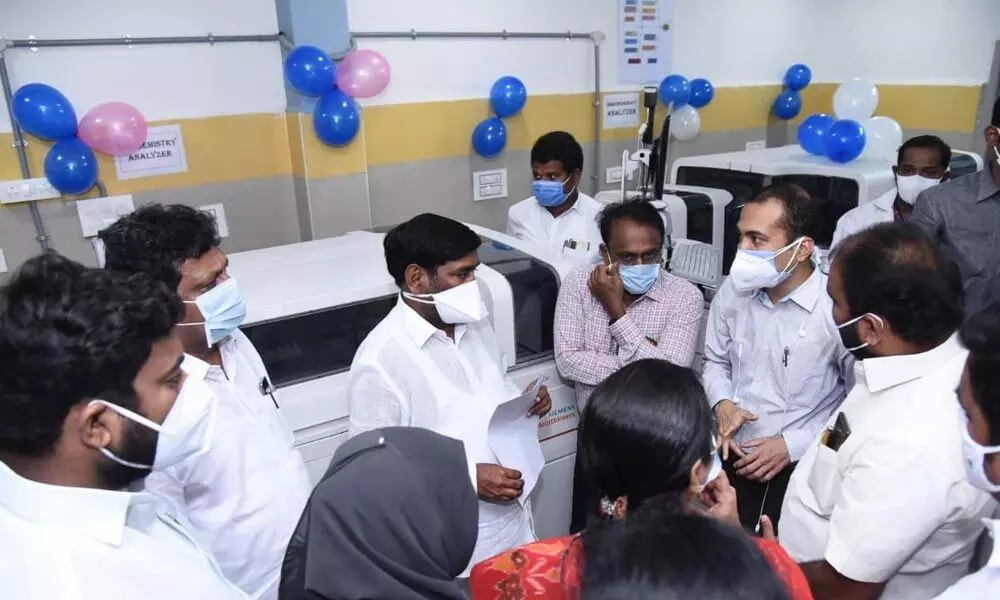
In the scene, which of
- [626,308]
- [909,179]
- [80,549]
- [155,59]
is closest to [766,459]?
[626,308]

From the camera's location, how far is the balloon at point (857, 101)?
12.9 feet

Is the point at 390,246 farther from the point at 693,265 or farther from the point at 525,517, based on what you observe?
the point at 693,265

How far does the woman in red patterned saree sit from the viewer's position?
945 millimetres

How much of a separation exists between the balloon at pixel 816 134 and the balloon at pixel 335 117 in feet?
7.76

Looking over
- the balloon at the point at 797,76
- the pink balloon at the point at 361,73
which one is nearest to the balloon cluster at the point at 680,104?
the balloon at the point at 797,76

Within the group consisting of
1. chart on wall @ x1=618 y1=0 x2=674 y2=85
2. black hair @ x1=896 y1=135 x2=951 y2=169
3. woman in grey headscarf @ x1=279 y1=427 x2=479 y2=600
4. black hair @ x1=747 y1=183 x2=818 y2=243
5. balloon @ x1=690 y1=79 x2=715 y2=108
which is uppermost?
chart on wall @ x1=618 y1=0 x2=674 y2=85

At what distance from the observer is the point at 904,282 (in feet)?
3.67

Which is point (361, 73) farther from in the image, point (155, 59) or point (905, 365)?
point (905, 365)

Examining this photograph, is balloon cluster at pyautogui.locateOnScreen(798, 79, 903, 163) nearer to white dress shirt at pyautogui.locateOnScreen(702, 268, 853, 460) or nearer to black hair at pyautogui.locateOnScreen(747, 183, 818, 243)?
black hair at pyautogui.locateOnScreen(747, 183, 818, 243)

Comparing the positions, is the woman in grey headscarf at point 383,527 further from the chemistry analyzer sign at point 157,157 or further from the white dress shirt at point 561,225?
the chemistry analyzer sign at point 157,157

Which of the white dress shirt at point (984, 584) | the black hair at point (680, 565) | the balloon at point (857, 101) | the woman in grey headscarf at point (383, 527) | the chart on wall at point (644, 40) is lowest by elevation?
the white dress shirt at point (984, 584)

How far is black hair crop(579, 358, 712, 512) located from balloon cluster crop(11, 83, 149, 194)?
2.63m

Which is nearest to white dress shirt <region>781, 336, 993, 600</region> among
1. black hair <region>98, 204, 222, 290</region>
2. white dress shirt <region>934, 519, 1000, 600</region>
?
white dress shirt <region>934, 519, 1000, 600</region>

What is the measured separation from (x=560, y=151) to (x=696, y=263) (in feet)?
2.86
